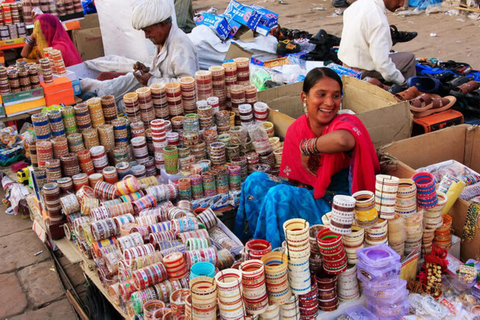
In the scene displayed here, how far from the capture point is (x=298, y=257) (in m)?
2.04

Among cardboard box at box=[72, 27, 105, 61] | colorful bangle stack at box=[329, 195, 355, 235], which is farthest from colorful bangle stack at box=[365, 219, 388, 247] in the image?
cardboard box at box=[72, 27, 105, 61]

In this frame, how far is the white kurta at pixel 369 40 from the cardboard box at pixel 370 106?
0.52 metres

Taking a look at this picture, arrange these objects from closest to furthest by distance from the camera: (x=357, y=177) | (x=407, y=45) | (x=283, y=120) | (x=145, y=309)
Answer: (x=145, y=309) → (x=357, y=177) → (x=283, y=120) → (x=407, y=45)

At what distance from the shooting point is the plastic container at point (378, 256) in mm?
2137

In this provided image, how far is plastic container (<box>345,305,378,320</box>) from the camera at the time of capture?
7.39ft

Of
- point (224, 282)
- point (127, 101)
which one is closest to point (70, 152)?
point (127, 101)

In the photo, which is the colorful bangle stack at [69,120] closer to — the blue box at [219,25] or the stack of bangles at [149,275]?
the stack of bangles at [149,275]

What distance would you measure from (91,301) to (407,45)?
24.4ft

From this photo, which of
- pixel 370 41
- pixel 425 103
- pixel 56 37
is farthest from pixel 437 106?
pixel 56 37

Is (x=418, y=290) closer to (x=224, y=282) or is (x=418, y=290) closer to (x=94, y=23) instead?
(x=224, y=282)

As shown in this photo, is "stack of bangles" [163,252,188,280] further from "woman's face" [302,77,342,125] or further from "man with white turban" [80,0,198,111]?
"man with white turban" [80,0,198,111]

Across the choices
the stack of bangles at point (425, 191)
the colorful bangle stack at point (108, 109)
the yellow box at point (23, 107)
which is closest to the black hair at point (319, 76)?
the stack of bangles at point (425, 191)

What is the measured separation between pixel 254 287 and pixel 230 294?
126mm

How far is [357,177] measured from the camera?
2.75 meters
